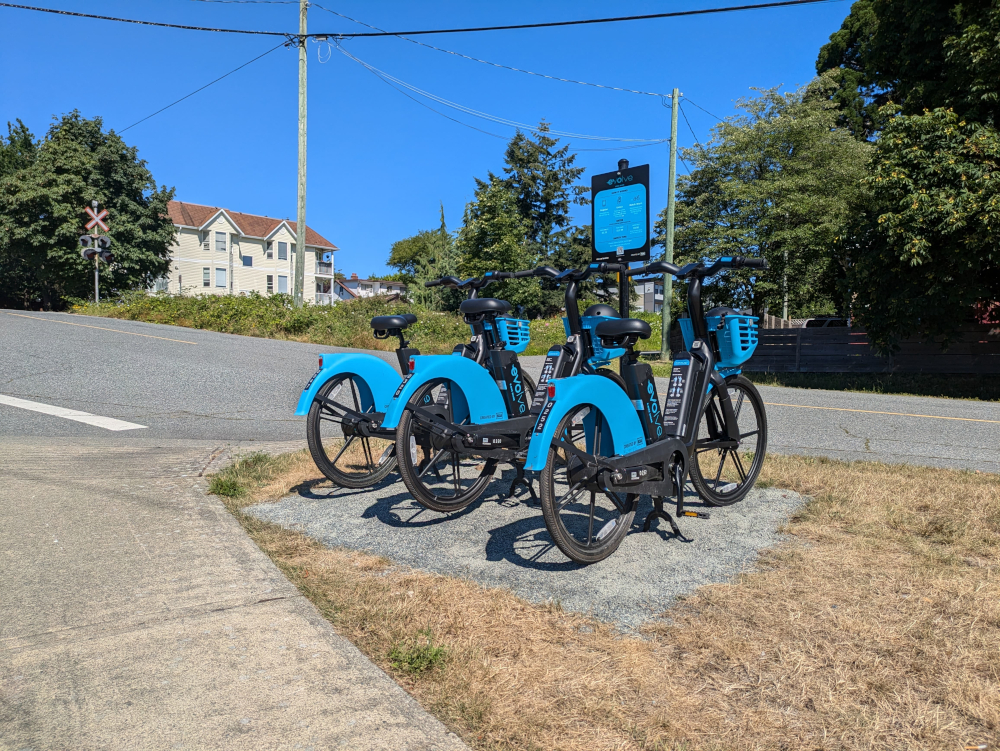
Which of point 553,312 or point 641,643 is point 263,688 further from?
point 553,312

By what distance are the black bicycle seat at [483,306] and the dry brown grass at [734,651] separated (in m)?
1.78

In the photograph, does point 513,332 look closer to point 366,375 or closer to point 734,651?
point 366,375

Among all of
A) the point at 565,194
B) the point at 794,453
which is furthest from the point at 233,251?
the point at 794,453

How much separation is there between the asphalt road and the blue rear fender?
2892 millimetres

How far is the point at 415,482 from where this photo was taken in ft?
13.2

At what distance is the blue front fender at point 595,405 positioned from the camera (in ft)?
10.8

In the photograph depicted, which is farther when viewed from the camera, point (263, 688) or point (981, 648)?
point (981, 648)

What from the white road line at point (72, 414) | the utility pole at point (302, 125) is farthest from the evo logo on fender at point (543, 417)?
the utility pole at point (302, 125)

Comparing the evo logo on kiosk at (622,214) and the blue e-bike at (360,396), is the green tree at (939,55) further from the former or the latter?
the blue e-bike at (360,396)

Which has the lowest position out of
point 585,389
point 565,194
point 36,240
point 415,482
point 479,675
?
point 479,675

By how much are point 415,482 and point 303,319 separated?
1758cm

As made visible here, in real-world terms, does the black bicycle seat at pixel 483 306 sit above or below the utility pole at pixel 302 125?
below

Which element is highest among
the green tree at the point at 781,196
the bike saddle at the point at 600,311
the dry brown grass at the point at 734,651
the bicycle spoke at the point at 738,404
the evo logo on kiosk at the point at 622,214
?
the green tree at the point at 781,196

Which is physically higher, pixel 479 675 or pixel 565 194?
pixel 565 194
